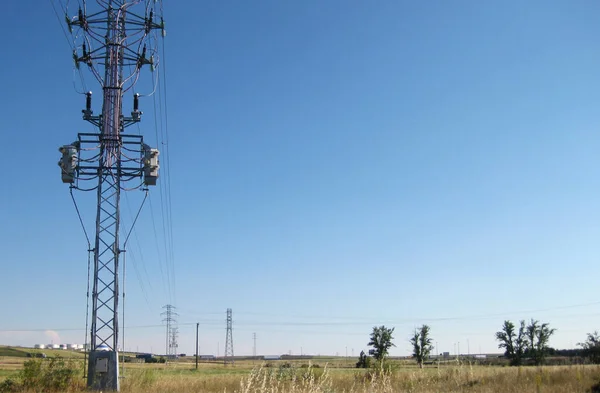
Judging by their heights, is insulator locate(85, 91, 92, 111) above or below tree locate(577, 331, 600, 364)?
above

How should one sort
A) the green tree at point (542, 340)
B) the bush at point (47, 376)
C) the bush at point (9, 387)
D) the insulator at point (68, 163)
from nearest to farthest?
the bush at point (9, 387) < the bush at point (47, 376) < the insulator at point (68, 163) < the green tree at point (542, 340)

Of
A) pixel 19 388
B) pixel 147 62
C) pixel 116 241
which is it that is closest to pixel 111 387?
pixel 19 388

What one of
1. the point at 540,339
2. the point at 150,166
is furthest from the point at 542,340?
the point at 150,166

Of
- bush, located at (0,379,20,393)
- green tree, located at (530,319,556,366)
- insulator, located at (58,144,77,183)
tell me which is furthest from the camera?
green tree, located at (530,319,556,366)

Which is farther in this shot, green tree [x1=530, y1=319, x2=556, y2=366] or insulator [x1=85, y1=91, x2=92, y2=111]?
green tree [x1=530, y1=319, x2=556, y2=366]

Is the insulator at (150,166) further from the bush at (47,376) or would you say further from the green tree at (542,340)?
the green tree at (542,340)

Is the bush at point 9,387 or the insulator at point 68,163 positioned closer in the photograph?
the bush at point 9,387

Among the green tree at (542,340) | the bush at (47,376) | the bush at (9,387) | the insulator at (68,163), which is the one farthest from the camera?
the green tree at (542,340)

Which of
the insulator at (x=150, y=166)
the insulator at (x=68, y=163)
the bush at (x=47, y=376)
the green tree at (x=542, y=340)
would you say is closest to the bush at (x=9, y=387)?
the bush at (x=47, y=376)

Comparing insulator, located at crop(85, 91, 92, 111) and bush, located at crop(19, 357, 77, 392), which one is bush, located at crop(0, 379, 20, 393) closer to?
bush, located at crop(19, 357, 77, 392)

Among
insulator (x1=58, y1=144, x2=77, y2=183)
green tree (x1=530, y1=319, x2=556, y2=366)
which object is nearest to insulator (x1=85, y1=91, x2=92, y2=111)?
insulator (x1=58, y1=144, x2=77, y2=183)

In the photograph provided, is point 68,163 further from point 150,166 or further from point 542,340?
point 542,340

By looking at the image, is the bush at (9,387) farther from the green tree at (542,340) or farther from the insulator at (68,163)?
the green tree at (542,340)

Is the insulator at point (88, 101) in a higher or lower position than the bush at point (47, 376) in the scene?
higher
